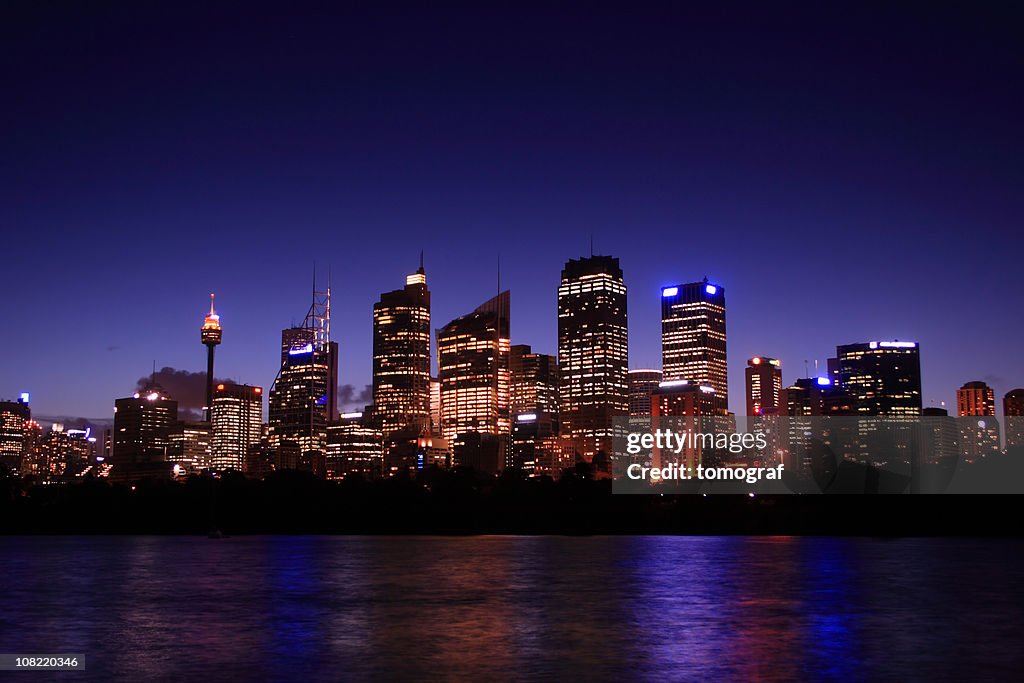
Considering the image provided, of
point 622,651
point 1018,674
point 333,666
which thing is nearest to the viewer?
point 1018,674

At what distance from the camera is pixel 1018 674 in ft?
94.5

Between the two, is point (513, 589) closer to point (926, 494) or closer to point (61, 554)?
point (61, 554)

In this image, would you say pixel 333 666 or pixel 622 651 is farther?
pixel 622 651

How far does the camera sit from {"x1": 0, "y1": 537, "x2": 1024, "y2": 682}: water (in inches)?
1194

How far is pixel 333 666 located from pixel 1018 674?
1807 centimetres

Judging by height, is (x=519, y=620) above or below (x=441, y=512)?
above

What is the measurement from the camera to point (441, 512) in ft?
595

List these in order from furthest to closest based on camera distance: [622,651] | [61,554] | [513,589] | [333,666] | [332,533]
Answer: [332,533] < [61,554] < [513,589] < [622,651] < [333,666]

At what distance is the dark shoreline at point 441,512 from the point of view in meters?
171

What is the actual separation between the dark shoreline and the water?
91533 millimetres

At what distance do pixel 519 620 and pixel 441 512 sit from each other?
141 metres

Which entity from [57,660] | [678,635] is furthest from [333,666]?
[678,635]

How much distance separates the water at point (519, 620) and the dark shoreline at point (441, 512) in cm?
9153

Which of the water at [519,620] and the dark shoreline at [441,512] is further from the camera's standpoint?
the dark shoreline at [441,512]
